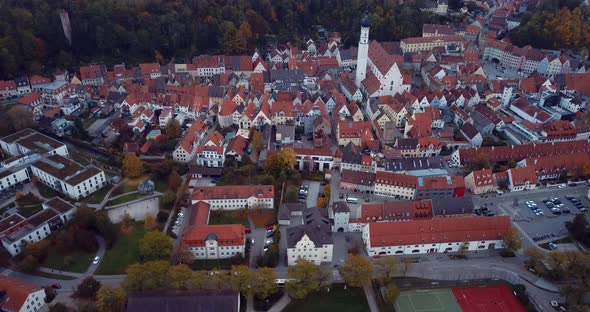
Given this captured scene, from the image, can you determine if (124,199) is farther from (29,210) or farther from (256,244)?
(256,244)

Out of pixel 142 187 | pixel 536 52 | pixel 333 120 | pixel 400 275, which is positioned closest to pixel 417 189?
pixel 400 275

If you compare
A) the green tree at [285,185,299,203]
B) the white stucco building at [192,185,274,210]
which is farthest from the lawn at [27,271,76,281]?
the green tree at [285,185,299,203]

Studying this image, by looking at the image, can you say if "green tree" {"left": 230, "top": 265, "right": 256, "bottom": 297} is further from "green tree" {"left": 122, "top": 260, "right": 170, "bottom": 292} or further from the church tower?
the church tower

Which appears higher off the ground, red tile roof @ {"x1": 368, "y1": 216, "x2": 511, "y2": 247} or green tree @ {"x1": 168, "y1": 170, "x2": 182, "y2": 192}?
green tree @ {"x1": 168, "y1": 170, "x2": 182, "y2": 192}

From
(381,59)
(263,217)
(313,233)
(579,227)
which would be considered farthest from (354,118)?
(579,227)

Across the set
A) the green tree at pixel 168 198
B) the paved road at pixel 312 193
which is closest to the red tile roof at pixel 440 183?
the paved road at pixel 312 193

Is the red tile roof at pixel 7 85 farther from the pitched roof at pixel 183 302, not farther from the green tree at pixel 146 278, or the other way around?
the pitched roof at pixel 183 302
